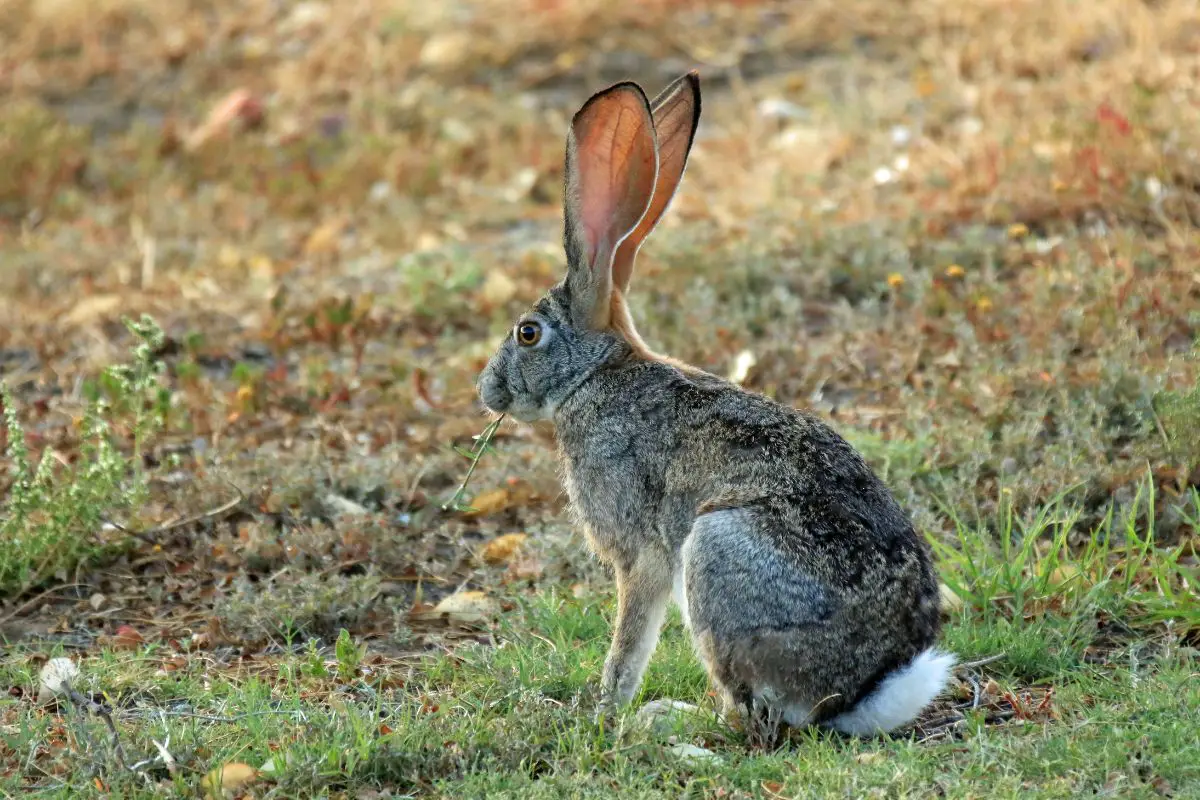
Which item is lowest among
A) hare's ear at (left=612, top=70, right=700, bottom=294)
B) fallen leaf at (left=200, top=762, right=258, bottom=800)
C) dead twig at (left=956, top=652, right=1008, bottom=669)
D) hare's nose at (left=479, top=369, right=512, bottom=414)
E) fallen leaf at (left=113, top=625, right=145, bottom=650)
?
dead twig at (left=956, top=652, right=1008, bottom=669)

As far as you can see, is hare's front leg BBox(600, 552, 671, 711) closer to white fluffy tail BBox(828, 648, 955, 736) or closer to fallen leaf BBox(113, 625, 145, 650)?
white fluffy tail BBox(828, 648, 955, 736)

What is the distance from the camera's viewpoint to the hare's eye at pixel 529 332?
16.2ft

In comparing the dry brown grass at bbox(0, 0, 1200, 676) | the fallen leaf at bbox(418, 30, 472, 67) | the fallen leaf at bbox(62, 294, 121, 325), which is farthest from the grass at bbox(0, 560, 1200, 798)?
the fallen leaf at bbox(418, 30, 472, 67)

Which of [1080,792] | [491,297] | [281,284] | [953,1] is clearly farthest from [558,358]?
[953,1]

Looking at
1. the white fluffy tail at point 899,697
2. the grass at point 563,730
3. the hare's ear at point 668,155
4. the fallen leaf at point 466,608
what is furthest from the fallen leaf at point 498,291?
the white fluffy tail at point 899,697

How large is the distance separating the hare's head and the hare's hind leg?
98 centimetres

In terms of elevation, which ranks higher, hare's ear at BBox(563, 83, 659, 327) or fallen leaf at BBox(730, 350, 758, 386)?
hare's ear at BBox(563, 83, 659, 327)

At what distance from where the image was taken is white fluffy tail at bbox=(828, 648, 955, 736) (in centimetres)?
409

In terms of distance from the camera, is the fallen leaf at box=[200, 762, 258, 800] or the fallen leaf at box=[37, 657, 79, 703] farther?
the fallen leaf at box=[37, 657, 79, 703]

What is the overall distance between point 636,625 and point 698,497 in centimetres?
42

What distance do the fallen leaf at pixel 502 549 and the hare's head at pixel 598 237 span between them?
0.89 meters

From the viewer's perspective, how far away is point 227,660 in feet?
16.9

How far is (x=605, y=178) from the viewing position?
4.72m

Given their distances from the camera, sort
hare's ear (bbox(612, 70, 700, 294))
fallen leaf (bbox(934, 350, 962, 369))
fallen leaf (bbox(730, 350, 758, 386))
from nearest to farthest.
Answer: hare's ear (bbox(612, 70, 700, 294)) < fallen leaf (bbox(934, 350, 962, 369)) < fallen leaf (bbox(730, 350, 758, 386))
